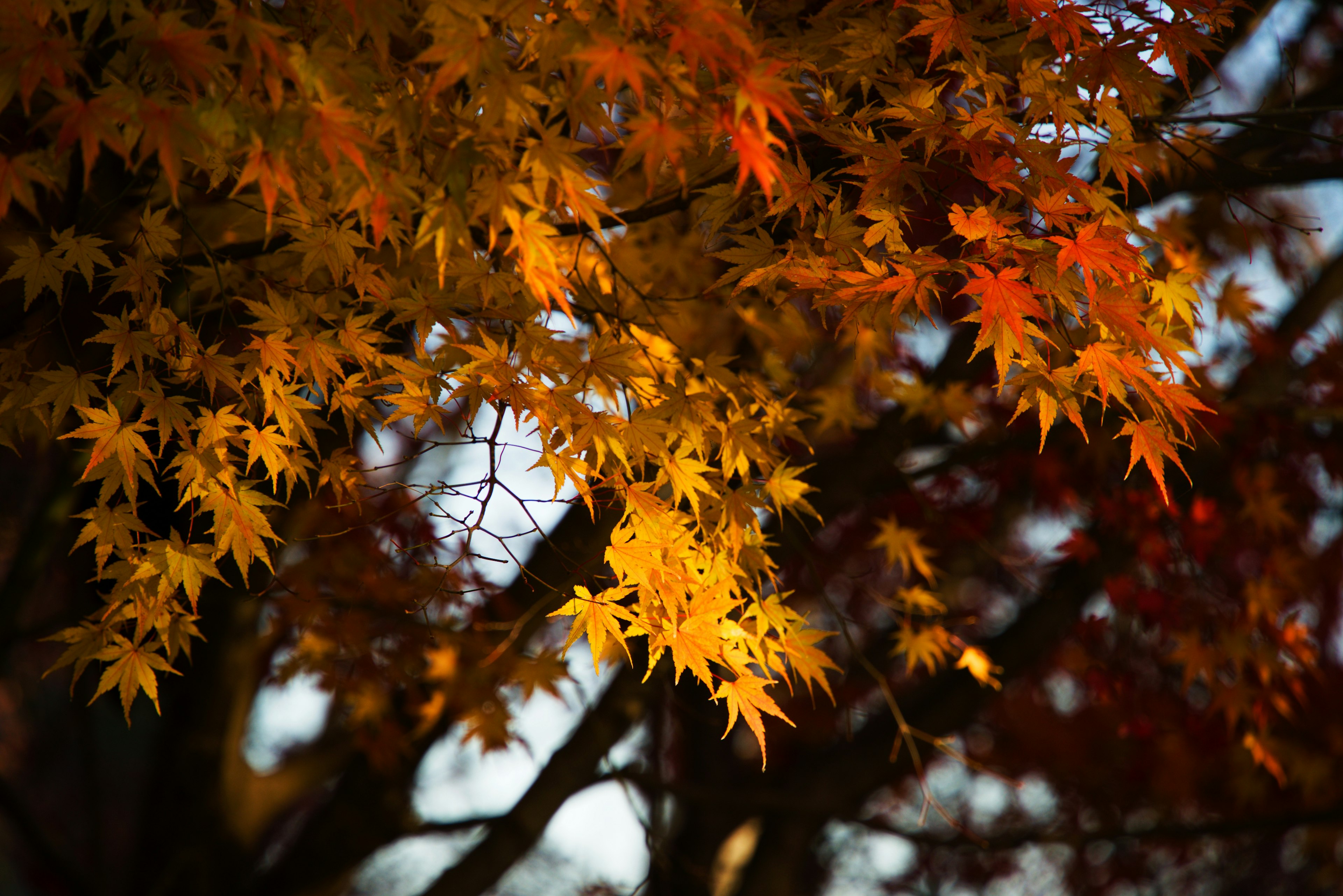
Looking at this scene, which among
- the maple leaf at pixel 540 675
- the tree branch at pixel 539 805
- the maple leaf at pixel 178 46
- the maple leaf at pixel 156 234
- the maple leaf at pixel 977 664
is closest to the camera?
the maple leaf at pixel 178 46

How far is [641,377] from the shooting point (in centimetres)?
176

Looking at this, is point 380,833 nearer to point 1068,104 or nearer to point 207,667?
point 207,667

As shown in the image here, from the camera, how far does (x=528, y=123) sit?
1569mm

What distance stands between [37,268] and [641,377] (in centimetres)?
114

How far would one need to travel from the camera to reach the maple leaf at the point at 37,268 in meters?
1.61

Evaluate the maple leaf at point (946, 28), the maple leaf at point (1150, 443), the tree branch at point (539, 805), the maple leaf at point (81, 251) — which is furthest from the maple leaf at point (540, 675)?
the maple leaf at point (946, 28)

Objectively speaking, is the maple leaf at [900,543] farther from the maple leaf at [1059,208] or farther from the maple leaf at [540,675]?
the maple leaf at [1059,208]

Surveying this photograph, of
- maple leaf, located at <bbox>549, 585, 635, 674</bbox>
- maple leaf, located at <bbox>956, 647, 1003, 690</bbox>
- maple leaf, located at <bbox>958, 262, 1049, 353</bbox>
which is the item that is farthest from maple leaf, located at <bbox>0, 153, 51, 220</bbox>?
maple leaf, located at <bbox>956, 647, 1003, 690</bbox>

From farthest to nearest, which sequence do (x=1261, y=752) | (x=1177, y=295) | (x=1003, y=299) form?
(x=1261, y=752)
(x=1177, y=295)
(x=1003, y=299)

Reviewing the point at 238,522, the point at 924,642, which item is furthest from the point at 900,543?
the point at 238,522

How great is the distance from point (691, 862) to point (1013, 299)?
387 centimetres

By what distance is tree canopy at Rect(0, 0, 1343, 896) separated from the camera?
4.54 ft

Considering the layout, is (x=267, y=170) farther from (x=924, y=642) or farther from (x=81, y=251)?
(x=924, y=642)

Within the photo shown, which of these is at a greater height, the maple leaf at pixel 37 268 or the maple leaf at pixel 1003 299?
the maple leaf at pixel 37 268
